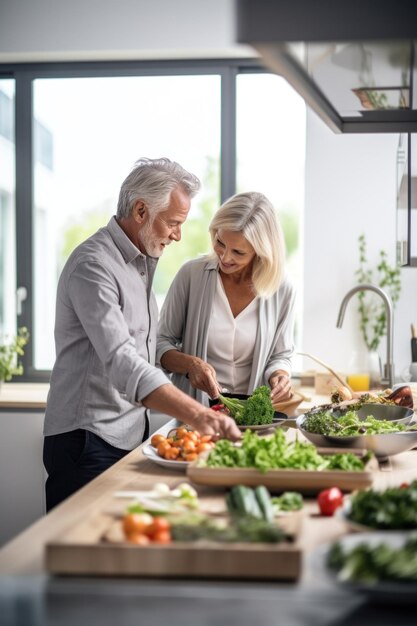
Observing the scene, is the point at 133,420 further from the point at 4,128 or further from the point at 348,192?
the point at 4,128

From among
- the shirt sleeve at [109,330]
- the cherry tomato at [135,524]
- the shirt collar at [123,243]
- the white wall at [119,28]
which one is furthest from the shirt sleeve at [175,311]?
the cherry tomato at [135,524]

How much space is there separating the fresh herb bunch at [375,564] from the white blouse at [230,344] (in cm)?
191

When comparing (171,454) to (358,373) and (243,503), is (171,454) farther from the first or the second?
(358,373)

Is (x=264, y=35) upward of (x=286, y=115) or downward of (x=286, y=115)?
downward

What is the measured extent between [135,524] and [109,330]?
963 mm

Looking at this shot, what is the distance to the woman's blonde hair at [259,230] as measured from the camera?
3.10 m

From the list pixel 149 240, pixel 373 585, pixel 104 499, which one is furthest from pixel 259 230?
pixel 373 585

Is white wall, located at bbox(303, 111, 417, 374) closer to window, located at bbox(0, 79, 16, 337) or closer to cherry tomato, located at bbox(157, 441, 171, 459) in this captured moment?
window, located at bbox(0, 79, 16, 337)

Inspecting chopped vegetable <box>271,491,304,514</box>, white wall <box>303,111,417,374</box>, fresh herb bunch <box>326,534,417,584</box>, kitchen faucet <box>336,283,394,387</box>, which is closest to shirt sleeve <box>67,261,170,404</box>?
chopped vegetable <box>271,491,304,514</box>

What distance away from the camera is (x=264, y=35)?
137 cm

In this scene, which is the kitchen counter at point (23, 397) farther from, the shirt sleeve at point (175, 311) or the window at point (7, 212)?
the shirt sleeve at point (175, 311)

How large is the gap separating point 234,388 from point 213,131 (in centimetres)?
188

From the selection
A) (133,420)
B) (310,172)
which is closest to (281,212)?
(310,172)

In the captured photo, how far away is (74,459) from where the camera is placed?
2539 mm
